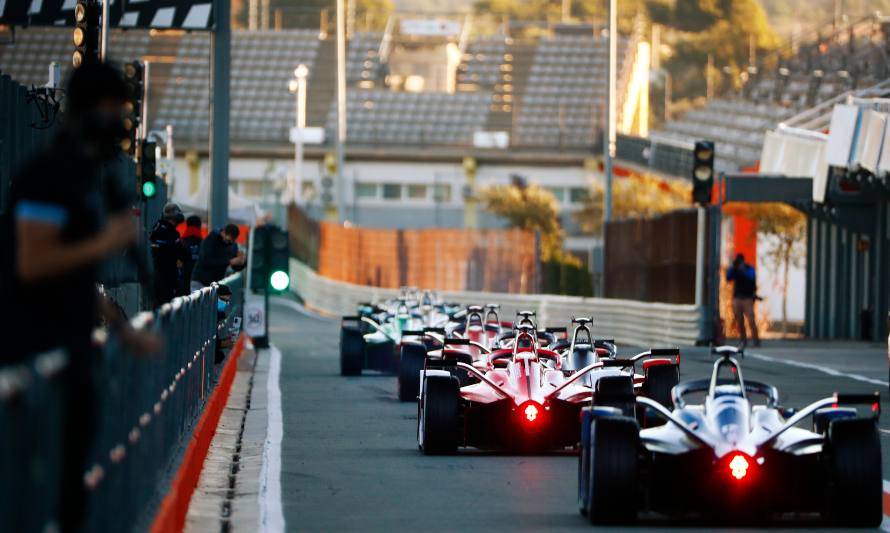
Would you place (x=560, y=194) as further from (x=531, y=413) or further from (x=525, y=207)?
(x=531, y=413)

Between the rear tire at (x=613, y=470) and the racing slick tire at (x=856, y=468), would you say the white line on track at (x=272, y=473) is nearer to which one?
the rear tire at (x=613, y=470)

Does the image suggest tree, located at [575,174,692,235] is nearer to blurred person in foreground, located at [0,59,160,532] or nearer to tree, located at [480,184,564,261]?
tree, located at [480,184,564,261]

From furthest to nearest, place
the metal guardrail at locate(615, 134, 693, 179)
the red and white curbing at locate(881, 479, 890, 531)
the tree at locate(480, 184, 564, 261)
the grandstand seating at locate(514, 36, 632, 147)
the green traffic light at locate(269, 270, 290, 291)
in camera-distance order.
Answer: the grandstand seating at locate(514, 36, 632, 147) < the tree at locate(480, 184, 564, 261) < the metal guardrail at locate(615, 134, 693, 179) < the green traffic light at locate(269, 270, 290, 291) < the red and white curbing at locate(881, 479, 890, 531)

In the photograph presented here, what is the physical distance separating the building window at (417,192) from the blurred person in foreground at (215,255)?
237 ft

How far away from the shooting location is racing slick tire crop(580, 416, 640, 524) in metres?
11.1

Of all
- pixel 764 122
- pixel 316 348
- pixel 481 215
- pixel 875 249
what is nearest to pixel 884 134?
pixel 875 249

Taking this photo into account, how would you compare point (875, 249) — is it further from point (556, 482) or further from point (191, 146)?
point (191, 146)

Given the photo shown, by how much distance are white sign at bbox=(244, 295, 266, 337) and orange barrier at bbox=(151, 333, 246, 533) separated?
12.3 meters

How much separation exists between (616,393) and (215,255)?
13.1 m

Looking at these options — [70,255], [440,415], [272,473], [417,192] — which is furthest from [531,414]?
[417,192]

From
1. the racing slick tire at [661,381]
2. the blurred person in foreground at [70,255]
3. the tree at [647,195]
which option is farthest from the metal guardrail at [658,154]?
the blurred person in foreground at [70,255]

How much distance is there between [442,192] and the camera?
96625 mm

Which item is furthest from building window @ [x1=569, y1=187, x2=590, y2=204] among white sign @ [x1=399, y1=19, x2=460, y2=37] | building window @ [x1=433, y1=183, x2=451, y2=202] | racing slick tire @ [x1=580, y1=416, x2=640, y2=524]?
racing slick tire @ [x1=580, y1=416, x2=640, y2=524]

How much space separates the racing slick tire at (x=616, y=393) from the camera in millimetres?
12672
